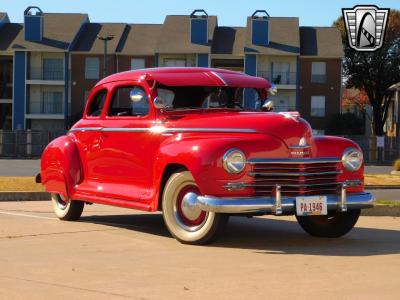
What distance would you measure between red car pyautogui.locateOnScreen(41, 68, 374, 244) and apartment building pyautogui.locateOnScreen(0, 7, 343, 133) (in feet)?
146

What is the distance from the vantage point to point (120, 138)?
891cm

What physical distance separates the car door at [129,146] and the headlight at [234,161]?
1.20 m

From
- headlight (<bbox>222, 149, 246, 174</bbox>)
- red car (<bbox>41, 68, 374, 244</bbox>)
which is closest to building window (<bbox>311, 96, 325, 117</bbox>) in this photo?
red car (<bbox>41, 68, 374, 244</bbox>)

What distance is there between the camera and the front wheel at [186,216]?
757 centimetres

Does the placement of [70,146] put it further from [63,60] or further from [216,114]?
[63,60]

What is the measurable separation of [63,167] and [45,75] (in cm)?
4804

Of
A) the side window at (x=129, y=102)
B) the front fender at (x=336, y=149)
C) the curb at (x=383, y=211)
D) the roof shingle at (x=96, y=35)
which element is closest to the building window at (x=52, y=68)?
the roof shingle at (x=96, y=35)

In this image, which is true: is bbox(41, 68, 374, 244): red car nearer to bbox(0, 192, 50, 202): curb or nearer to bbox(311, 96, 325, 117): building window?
bbox(0, 192, 50, 202): curb

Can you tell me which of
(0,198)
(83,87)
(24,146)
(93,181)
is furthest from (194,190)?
(83,87)

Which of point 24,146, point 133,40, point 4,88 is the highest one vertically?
point 133,40

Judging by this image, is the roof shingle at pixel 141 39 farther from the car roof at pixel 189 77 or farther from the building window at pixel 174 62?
the car roof at pixel 189 77

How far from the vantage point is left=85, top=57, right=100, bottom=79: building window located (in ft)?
183

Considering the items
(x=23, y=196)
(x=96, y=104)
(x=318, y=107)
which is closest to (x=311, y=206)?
(x=96, y=104)

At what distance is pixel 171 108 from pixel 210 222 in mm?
1698
